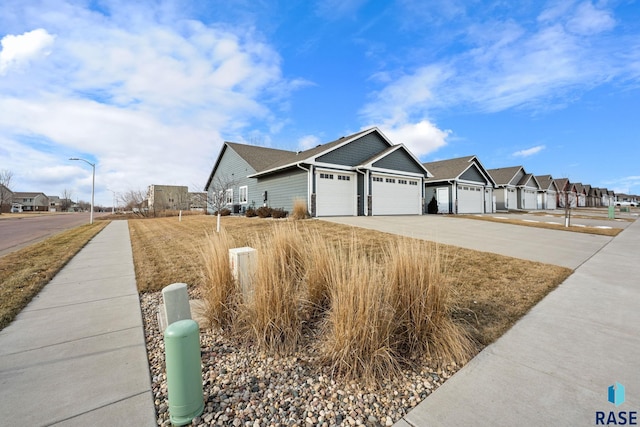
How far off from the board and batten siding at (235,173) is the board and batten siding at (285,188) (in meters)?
1.25

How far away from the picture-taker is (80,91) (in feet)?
28.3

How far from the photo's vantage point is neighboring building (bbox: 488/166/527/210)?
3322 cm

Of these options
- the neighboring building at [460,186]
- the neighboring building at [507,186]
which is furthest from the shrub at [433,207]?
the neighboring building at [507,186]

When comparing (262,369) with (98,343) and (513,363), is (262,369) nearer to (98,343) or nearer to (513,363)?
(98,343)

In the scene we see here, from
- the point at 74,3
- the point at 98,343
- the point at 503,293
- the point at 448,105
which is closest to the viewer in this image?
the point at 98,343

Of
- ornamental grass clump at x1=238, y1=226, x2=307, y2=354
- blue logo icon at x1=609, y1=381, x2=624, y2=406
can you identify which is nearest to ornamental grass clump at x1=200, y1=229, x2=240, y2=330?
ornamental grass clump at x1=238, y1=226, x2=307, y2=354

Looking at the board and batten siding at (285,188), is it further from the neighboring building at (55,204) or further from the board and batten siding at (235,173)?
the neighboring building at (55,204)

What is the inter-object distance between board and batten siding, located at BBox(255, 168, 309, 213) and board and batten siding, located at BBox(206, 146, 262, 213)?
4.09 feet

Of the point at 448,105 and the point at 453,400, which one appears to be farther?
the point at 448,105

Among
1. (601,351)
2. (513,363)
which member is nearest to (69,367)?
(513,363)

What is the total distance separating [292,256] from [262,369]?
1.60 m

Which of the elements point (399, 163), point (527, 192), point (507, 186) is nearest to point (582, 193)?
point (527, 192)

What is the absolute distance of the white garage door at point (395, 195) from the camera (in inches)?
715

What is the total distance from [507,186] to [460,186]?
13260 millimetres
